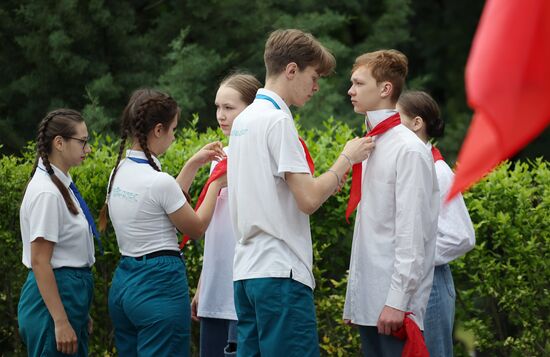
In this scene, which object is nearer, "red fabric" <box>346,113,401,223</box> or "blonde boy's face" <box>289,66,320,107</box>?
"blonde boy's face" <box>289,66,320,107</box>

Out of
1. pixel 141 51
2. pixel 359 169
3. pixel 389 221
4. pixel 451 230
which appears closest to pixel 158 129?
pixel 359 169

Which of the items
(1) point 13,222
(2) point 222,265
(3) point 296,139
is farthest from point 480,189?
(1) point 13,222

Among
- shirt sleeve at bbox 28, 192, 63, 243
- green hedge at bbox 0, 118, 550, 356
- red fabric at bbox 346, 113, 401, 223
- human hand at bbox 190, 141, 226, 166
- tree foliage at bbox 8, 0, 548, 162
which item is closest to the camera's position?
red fabric at bbox 346, 113, 401, 223

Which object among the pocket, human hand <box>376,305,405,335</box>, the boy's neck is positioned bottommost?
human hand <box>376,305,405,335</box>

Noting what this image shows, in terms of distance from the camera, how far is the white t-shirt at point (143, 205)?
4680 mm

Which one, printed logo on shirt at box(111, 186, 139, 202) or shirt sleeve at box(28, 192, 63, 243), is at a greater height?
printed logo on shirt at box(111, 186, 139, 202)

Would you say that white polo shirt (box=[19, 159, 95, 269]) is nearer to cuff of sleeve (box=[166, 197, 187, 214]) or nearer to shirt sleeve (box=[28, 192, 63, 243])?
shirt sleeve (box=[28, 192, 63, 243])

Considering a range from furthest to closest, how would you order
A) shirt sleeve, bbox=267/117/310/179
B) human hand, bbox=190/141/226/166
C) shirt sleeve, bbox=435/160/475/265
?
human hand, bbox=190/141/226/166 < shirt sleeve, bbox=435/160/475/265 < shirt sleeve, bbox=267/117/310/179

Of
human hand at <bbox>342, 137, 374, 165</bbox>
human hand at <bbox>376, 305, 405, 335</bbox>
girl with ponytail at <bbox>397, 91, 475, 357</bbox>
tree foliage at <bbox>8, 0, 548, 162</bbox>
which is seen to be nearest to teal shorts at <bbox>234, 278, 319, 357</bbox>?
human hand at <bbox>376, 305, 405, 335</bbox>

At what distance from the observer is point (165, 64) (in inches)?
428

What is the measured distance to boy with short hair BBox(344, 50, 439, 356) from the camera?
14.0ft

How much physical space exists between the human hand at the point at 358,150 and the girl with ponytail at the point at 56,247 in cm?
161

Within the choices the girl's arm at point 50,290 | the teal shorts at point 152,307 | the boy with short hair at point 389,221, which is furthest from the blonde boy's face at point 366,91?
the girl's arm at point 50,290

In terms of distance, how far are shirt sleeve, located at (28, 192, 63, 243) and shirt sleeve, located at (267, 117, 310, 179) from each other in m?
1.36
